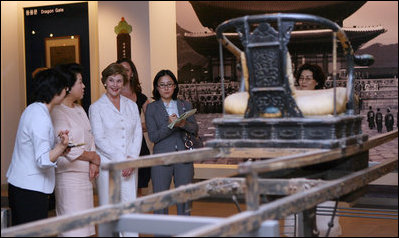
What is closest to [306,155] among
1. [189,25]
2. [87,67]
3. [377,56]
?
[377,56]

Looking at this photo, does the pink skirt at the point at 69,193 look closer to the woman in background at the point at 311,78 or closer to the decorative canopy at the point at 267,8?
the woman in background at the point at 311,78

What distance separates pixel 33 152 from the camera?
3.61 m

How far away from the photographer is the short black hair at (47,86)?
3686 mm

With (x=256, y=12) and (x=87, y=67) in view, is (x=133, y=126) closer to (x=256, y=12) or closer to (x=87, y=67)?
(x=256, y=12)

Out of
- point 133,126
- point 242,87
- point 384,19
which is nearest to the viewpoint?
point 242,87

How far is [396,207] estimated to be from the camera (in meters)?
2.87

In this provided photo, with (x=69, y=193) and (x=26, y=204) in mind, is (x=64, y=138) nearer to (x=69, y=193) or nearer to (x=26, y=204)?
(x=26, y=204)

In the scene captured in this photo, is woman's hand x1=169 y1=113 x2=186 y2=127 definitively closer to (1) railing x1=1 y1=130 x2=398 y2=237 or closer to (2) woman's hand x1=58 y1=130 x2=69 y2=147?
(2) woman's hand x1=58 y1=130 x2=69 y2=147

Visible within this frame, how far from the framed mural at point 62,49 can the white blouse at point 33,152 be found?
3753mm

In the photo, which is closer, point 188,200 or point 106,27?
point 188,200

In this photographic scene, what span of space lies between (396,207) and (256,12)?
3833mm

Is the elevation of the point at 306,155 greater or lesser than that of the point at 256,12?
lesser

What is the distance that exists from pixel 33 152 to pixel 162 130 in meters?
0.97

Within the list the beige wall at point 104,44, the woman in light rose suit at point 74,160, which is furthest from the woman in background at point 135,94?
the beige wall at point 104,44
